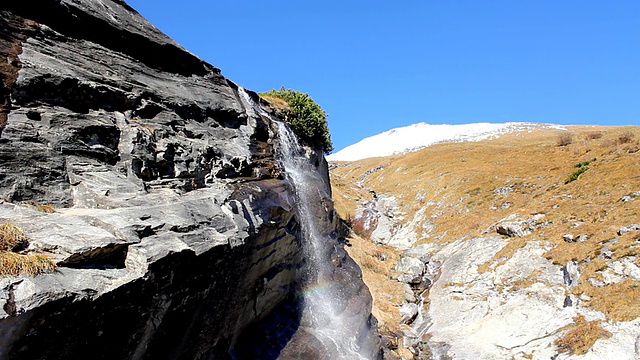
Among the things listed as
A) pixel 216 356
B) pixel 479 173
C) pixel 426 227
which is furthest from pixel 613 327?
pixel 479 173

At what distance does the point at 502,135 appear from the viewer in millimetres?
119625

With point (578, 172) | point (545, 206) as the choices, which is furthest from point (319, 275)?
point (578, 172)

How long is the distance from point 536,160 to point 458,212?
17.9 m

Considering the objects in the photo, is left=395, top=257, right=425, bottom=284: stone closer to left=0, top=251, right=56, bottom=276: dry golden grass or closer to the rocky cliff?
the rocky cliff

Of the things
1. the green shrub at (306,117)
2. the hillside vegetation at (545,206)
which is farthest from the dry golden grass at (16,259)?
the green shrub at (306,117)

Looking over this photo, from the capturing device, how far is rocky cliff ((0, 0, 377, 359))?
8859 millimetres

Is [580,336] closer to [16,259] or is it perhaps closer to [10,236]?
[16,259]

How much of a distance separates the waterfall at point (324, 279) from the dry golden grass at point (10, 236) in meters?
14.2

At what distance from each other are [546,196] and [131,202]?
4048cm

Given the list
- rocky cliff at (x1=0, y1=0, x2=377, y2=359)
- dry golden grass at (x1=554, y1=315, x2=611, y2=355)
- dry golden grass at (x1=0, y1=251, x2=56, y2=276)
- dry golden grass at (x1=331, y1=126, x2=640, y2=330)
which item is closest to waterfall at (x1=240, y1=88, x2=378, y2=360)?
rocky cliff at (x1=0, y1=0, x2=377, y2=359)

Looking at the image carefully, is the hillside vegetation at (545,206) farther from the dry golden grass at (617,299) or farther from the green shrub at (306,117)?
the green shrub at (306,117)

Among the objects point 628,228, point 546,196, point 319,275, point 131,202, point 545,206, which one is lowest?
point 319,275

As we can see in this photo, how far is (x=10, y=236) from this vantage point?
8320 mm

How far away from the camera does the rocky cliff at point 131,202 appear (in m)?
8.86
